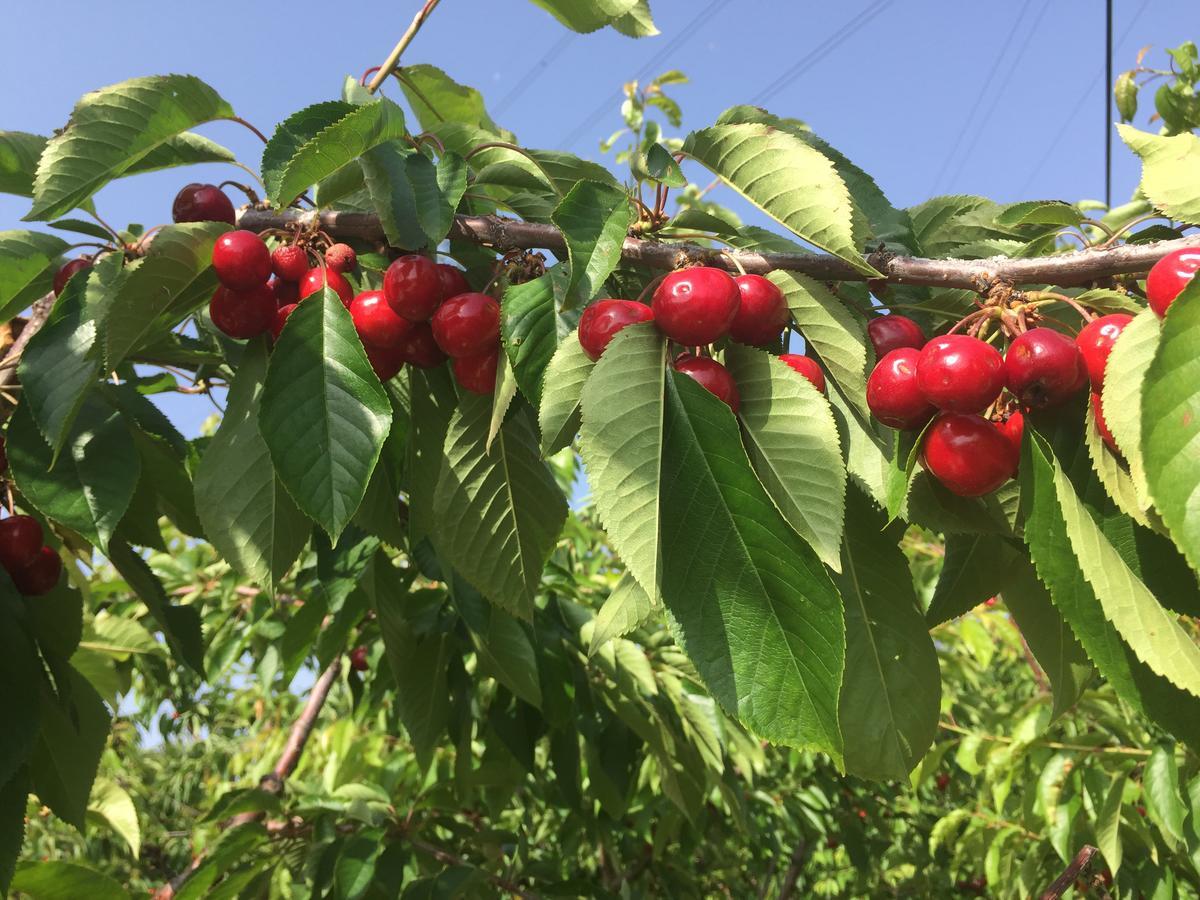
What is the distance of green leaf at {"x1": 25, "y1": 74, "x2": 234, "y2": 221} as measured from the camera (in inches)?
41.4

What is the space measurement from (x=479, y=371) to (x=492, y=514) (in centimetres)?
17

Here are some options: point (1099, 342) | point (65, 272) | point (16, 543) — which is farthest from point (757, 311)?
point (16, 543)

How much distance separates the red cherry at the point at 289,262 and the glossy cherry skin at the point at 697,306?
1.73ft

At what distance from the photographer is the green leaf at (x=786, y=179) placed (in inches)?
36.0

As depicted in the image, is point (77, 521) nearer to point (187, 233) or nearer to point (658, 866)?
point (187, 233)

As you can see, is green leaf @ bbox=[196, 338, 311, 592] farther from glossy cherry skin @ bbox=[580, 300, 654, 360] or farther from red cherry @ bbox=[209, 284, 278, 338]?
glossy cherry skin @ bbox=[580, 300, 654, 360]

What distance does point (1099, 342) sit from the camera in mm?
793

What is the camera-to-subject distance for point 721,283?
0.86 meters

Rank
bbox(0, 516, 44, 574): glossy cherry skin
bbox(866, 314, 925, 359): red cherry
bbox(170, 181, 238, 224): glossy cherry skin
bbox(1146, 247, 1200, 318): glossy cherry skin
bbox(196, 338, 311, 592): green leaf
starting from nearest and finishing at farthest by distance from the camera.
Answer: bbox(1146, 247, 1200, 318): glossy cherry skin
bbox(866, 314, 925, 359): red cherry
bbox(196, 338, 311, 592): green leaf
bbox(170, 181, 238, 224): glossy cherry skin
bbox(0, 516, 44, 574): glossy cherry skin

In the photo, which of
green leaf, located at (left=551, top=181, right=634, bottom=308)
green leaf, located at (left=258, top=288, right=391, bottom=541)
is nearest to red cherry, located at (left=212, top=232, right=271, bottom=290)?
green leaf, located at (left=258, top=288, right=391, bottom=541)

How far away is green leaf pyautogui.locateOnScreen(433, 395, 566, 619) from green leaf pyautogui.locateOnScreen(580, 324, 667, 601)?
0.28 meters

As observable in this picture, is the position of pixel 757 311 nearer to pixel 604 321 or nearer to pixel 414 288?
pixel 604 321

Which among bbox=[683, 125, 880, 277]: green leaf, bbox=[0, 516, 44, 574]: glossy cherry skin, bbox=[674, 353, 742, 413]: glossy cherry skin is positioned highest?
bbox=[683, 125, 880, 277]: green leaf

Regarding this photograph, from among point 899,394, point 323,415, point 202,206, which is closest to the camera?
point 899,394
